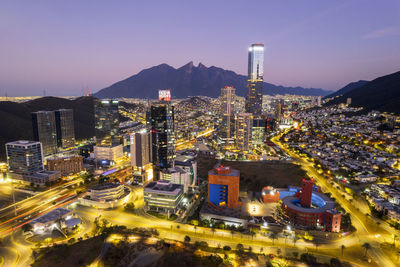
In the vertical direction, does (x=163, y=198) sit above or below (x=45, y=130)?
below

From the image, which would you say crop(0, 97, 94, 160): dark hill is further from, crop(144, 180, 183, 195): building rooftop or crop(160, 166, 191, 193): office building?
crop(144, 180, 183, 195): building rooftop

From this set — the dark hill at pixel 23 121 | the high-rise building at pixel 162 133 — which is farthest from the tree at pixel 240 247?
the dark hill at pixel 23 121

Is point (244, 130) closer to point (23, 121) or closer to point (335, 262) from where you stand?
point (335, 262)

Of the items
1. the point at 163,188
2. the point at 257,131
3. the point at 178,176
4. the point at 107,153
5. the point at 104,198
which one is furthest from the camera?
the point at 257,131

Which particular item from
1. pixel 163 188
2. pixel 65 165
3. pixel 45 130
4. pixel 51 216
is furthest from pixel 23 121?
pixel 163 188

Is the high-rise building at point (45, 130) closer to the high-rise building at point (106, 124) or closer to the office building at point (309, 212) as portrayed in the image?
the high-rise building at point (106, 124)

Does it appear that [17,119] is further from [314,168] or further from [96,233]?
[314,168]

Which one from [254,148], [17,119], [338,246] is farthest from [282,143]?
[17,119]
